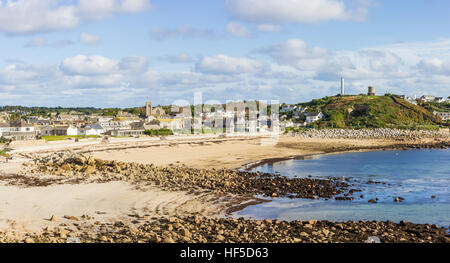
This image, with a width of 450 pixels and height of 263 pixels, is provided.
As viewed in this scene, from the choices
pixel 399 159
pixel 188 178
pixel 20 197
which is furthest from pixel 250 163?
pixel 20 197

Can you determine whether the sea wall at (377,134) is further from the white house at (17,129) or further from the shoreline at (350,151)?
the white house at (17,129)

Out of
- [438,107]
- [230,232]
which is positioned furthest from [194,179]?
[438,107]

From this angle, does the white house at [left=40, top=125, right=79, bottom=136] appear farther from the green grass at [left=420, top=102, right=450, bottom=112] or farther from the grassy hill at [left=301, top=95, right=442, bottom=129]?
the green grass at [left=420, top=102, right=450, bottom=112]

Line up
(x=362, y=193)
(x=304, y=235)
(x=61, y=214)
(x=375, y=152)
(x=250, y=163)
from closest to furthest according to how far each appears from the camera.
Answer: (x=304, y=235)
(x=61, y=214)
(x=362, y=193)
(x=250, y=163)
(x=375, y=152)

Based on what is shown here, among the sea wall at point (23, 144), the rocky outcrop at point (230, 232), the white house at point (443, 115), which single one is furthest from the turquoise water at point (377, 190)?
the white house at point (443, 115)

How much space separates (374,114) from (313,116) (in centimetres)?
1395

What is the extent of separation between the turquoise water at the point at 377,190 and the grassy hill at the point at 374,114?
44.3 meters

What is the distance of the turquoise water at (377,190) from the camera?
15.5 metres

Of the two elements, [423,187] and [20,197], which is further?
[423,187]

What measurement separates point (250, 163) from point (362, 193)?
1286 centimetres

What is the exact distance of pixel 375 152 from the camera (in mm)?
45062

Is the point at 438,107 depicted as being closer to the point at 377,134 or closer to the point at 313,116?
the point at 313,116

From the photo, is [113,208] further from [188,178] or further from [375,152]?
[375,152]

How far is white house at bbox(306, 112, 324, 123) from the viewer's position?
91600mm
